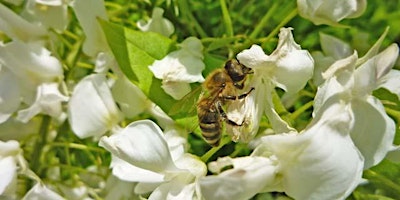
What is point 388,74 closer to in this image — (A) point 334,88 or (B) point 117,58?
(A) point 334,88

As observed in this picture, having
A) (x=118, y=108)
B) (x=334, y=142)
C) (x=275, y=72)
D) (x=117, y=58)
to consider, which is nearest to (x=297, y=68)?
(x=275, y=72)

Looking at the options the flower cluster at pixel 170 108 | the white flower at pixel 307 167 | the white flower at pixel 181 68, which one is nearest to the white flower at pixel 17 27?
the flower cluster at pixel 170 108

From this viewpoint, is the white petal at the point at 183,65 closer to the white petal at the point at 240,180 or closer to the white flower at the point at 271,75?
the white flower at the point at 271,75

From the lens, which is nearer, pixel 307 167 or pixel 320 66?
pixel 307 167

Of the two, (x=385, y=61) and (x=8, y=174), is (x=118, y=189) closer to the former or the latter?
(x=8, y=174)

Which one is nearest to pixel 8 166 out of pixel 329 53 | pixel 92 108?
pixel 92 108
